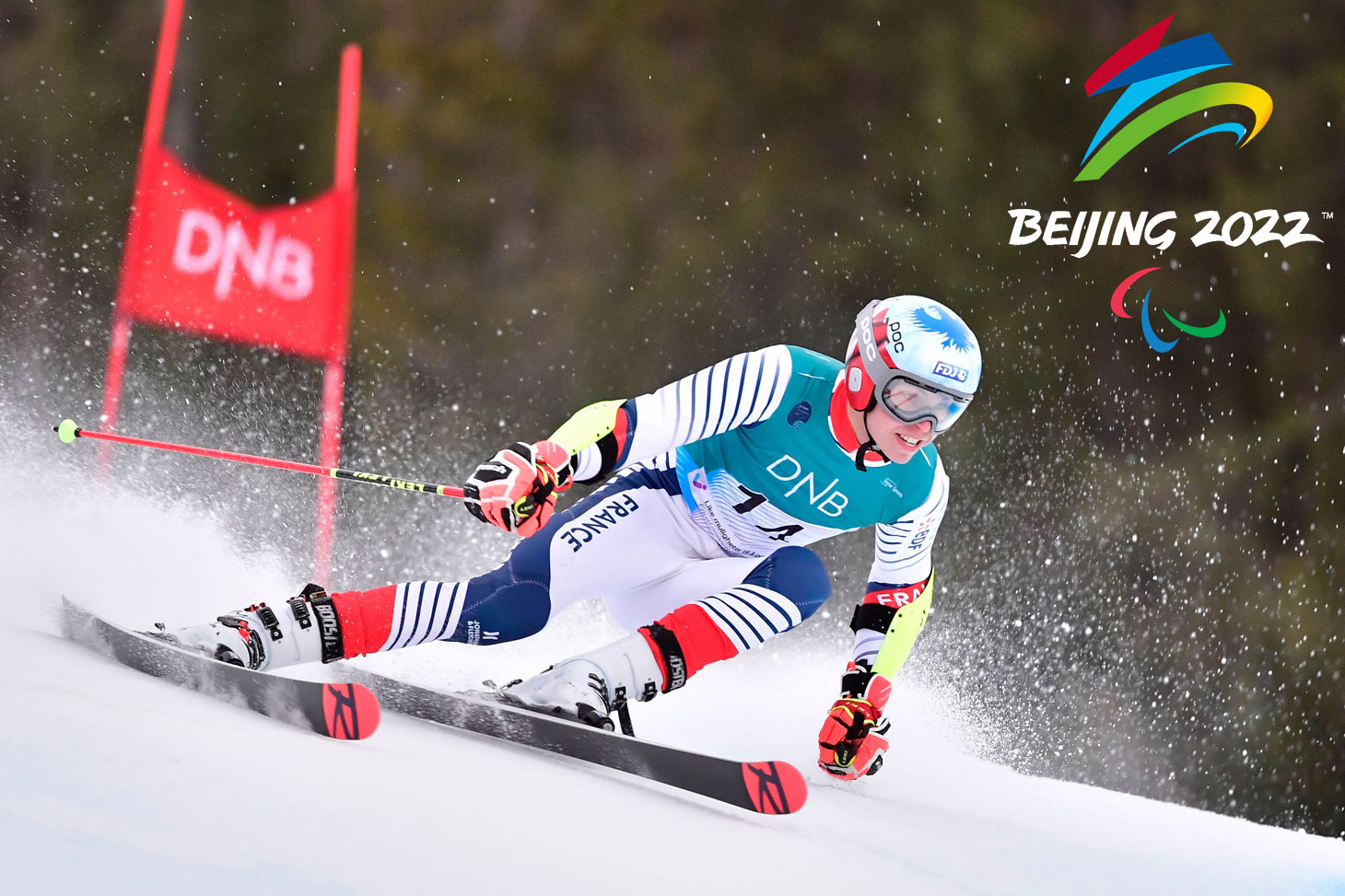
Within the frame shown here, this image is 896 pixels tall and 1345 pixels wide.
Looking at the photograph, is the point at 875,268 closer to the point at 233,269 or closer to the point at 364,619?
the point at 233,269

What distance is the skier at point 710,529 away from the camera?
2.19m

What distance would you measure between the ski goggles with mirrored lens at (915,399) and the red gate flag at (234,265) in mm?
3760

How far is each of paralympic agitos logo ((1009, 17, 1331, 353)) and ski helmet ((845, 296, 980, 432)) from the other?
372 centimetres

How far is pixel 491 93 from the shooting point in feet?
19.5

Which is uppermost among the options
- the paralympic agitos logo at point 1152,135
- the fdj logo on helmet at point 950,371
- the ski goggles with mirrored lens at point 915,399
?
the paralympic agitos logo at point 1152,135

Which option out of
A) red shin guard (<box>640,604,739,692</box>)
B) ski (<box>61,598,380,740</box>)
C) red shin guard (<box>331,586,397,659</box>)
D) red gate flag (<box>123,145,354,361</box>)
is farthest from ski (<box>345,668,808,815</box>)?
red gate flag (<box>123,145,354,361</box>)

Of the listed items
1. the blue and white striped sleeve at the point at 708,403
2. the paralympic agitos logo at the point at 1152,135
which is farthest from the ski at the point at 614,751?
the paralympic agitos logo at the point at 1152,135

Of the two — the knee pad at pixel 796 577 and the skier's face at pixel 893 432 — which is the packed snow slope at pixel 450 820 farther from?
the skier's face at pixel 893 432

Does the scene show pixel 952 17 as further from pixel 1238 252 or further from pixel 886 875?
pixel 886 875

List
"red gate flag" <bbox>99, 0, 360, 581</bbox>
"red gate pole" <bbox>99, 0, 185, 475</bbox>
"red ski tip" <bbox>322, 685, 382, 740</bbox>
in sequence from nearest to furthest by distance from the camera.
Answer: "red ski tip" <bbox>322, 685, 382, 740</bbox> → "red gate pole" <bbox>99, 0, 185, 475</bbox> → "red gate flag" <bbox>99, 0, 360, 581</bbox>

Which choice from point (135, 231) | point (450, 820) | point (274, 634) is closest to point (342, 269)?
point (135, 231)

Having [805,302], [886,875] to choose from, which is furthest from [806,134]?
[886,875]

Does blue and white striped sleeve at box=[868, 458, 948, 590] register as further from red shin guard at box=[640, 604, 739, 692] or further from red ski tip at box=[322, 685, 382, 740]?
red ski tip at box=[322, 685, 382, 740]

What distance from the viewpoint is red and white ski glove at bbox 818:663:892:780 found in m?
2.41
